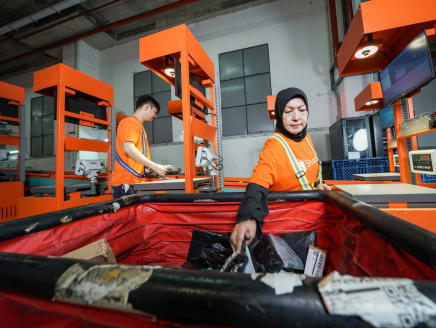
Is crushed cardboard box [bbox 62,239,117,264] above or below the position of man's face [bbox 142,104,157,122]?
below

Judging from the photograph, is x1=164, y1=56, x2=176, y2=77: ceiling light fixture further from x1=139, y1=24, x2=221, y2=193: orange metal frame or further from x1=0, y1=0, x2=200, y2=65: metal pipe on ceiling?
x1=0, y1=0, x2=200, y2=65: metal pipe on ceiling

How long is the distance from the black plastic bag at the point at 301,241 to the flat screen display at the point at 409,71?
152 centimetres

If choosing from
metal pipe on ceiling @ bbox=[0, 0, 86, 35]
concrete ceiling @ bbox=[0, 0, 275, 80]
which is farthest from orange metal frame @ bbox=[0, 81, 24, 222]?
concrete ceiling @ bbox=[0, 0, 275, 80]

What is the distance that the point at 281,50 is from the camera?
620cm

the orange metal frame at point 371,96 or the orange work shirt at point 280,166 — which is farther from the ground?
the orange metal frame at point 371,96

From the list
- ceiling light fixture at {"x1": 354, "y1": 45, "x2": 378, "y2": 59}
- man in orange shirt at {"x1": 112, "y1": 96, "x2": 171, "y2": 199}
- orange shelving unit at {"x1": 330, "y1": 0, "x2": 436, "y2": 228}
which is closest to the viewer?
orange shelving unit at {"x1": 330, "y1": 0, "x2": 436, "y2": 228}

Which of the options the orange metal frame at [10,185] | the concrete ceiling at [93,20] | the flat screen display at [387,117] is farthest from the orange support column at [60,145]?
the concrete ceiling at [93,20]

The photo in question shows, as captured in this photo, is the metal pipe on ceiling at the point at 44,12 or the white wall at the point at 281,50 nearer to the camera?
the metal pipe on ceiling at the point at 44,12

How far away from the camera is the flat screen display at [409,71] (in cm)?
150

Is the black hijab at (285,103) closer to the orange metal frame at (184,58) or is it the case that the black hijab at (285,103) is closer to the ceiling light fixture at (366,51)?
the orange metal frame at (184,58)

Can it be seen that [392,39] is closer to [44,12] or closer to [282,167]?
[282,167]

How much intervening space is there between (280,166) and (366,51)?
64.3 inches

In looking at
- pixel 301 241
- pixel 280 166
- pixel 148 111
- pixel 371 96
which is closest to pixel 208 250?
pixel 301 241

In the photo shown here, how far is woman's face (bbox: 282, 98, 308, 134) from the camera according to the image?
1.46 metres
